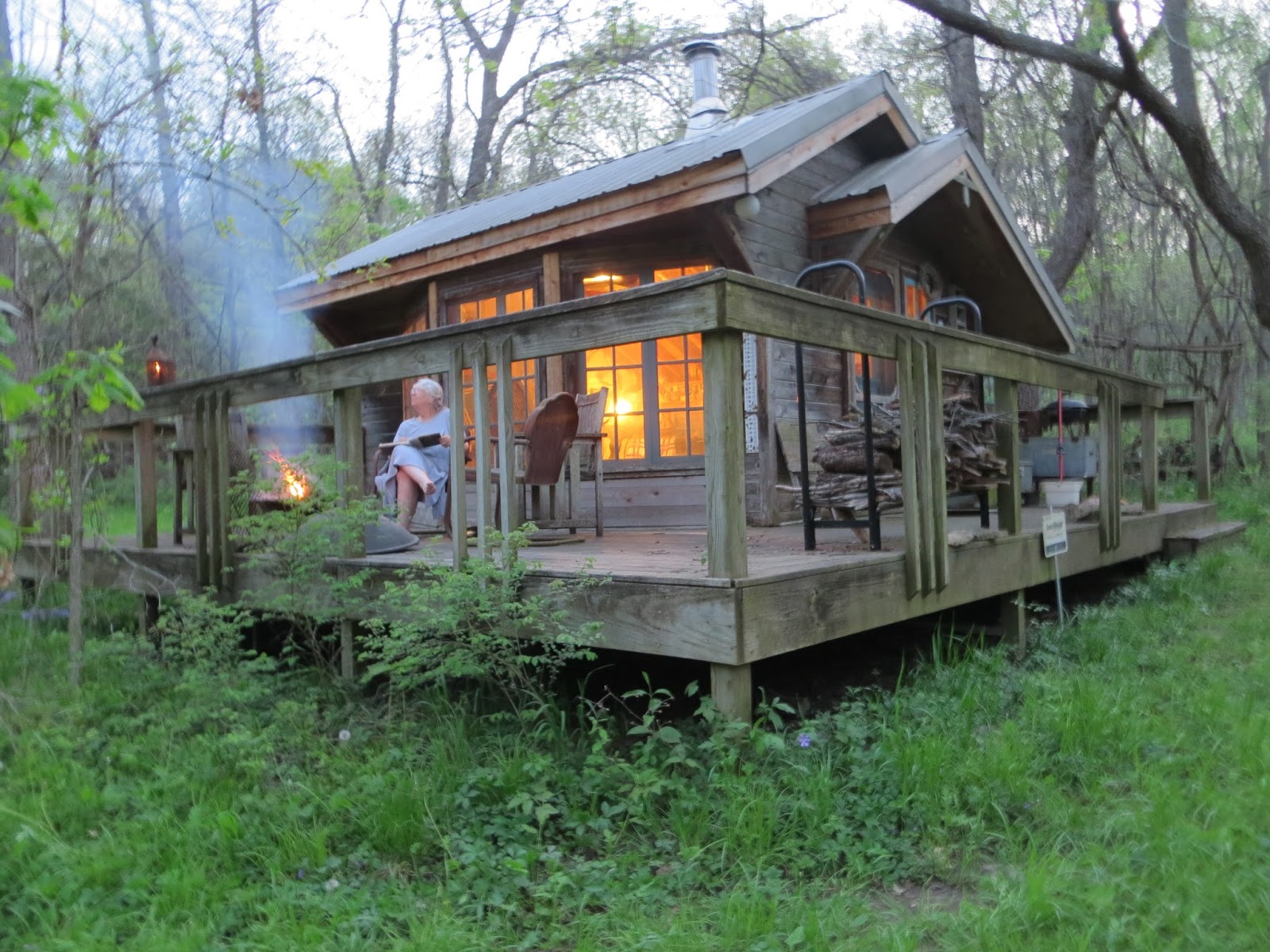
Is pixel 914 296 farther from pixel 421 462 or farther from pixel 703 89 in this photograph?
pixel 421 462

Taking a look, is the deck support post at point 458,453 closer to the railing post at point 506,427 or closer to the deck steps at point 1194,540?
the railing post at point 506,427

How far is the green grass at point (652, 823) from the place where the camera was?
2.34 m

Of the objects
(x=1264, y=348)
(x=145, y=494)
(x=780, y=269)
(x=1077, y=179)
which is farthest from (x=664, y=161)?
(x=1264, y=348)

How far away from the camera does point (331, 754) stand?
11.5ft

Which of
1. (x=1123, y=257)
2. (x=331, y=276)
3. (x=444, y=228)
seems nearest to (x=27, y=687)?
(x=331, y=276)

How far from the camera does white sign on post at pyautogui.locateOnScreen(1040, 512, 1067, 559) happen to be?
4.68 m

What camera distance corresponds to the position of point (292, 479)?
13.9 feet

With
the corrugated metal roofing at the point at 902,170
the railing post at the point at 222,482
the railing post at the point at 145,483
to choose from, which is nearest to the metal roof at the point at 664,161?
the corrugated metal roofing at the point at 902,170

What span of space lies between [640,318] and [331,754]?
1.86 meters

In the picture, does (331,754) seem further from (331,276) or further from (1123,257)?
(1123,257)

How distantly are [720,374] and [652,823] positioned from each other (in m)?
1.34

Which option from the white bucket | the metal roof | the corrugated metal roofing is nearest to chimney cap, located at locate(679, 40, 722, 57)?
the metal roof

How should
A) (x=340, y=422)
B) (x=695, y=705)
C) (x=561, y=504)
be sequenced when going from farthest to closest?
(x=561, y=504) < (x=340, y=422) < (x=695, y=705)

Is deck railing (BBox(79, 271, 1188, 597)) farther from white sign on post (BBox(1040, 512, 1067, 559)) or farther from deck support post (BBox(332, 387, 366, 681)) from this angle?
white sign on post (BBox(1040, 512, 1067, 559))
